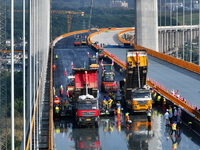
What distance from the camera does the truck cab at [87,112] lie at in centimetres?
3994

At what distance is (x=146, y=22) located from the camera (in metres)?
109

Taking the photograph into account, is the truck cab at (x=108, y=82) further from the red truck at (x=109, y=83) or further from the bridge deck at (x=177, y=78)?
the bridge deck at (x=177, y=78)

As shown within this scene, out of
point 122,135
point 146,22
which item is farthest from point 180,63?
point 122,135

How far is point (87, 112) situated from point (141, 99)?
693cm

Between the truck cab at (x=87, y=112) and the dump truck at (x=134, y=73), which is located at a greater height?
the dump truck at (x=134, y=73)

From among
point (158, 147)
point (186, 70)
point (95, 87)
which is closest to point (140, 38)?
point (186, 70)

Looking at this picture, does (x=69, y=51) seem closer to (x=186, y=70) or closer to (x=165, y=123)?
(x=186, y=70)

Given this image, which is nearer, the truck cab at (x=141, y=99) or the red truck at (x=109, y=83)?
the truck cab at (x=141, y=99)

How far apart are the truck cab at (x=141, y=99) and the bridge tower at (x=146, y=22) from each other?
208 ft

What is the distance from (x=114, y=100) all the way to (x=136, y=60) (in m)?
5.59

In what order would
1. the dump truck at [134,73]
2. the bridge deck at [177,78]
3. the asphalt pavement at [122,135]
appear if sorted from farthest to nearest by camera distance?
the bridge deck at [177,78] → the dump truck at [134,73] → the asphalt pavement at [122,135]

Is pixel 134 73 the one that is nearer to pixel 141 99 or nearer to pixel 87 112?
pixel 141 99

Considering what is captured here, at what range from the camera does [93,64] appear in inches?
2916

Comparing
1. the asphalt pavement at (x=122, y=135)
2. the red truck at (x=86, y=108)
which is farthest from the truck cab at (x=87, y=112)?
the asphalt pavement at (x=122, y=135)
